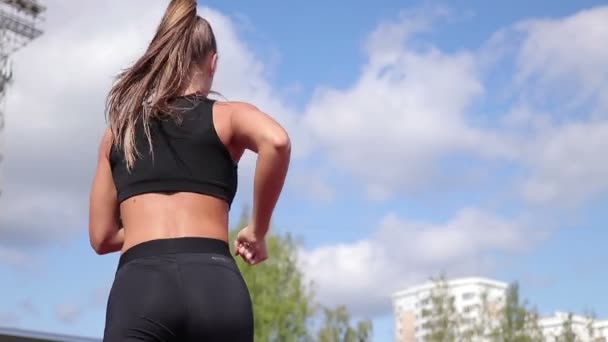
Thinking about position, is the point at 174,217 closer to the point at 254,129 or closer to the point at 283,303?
the point at 254,129

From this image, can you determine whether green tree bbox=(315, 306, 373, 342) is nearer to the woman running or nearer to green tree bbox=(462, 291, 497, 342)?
green tree bbox=(462, 291, 497, 342)

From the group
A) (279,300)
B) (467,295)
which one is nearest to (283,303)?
(279,300)

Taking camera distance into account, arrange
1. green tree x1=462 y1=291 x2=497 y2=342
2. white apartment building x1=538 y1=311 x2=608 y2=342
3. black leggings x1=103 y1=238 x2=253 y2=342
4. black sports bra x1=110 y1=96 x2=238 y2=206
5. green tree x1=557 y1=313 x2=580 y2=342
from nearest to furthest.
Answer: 1. black leggings x1=103 y1=238 x2=253 y2=342
2. black sports bra x1=110 y1=96 x2=238 y2=206
3. white apartment building x1=538 y1=311 x2=608 y2=342
4. green tree x1=557 y1=313 x2=580 y2=342
5. green tree x1=462 y1=291 x2=497 y2=342

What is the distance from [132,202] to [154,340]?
34cm

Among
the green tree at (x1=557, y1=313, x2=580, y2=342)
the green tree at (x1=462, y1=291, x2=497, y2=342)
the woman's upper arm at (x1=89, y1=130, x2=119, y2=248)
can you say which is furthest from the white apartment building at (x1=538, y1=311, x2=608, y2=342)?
the woman's upper arm at (x1=89, y1=130, x2=119, y2=248)

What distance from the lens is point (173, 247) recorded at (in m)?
1.96

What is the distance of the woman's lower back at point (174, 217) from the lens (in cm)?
198

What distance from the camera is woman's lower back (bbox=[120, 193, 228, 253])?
198 centimetres

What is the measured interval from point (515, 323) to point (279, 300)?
6573mm

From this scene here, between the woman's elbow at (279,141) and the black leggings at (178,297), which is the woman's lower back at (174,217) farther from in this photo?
the woman's elbow at (279,141)

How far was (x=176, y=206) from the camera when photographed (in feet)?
6.54

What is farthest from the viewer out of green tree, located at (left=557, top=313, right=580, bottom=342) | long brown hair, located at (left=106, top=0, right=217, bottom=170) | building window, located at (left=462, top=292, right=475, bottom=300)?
building window, located at (left=462, top=292, right=475, bottom=300)

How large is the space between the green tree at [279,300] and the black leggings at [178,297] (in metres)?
22.8

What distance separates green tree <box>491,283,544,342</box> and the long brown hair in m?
21.9
